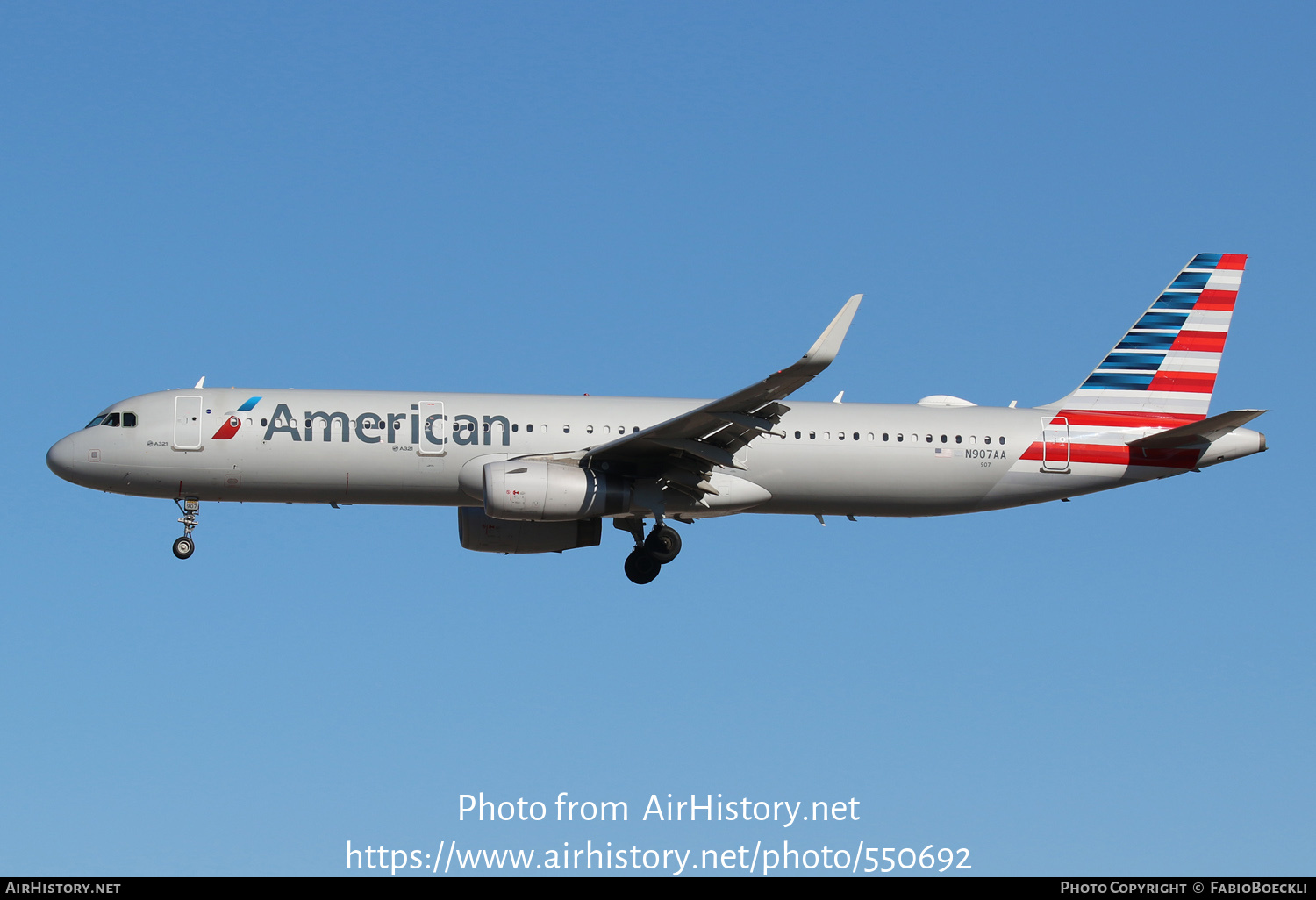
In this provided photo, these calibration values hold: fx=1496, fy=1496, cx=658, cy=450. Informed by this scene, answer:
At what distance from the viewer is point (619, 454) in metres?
31.5

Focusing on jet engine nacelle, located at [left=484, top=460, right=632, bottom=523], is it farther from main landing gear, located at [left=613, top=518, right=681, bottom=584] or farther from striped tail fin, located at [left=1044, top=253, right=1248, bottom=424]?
striped tail fin, located at [left=1044, top=253, right=1248, bottom=424]

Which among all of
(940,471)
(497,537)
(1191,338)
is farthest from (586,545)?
(1191,338)

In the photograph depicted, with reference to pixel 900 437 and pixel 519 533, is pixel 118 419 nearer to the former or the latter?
pixel 519 533

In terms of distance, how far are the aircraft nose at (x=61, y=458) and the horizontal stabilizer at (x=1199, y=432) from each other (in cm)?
2335

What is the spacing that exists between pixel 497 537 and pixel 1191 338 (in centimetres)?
1742

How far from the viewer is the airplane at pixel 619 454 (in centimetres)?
3123

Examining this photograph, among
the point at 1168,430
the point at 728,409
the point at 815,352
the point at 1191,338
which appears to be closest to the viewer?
the point at 815,352

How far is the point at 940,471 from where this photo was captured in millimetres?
33375

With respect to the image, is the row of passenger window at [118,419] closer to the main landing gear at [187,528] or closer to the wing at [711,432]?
the main landing gear at [187,528]

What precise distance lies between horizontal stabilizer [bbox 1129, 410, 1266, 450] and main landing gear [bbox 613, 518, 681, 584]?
1079 cm

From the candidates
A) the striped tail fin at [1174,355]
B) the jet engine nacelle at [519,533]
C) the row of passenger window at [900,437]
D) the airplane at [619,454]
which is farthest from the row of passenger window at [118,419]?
the striped tail fin at [1174,355]

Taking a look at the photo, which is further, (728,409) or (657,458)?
(657,458)
